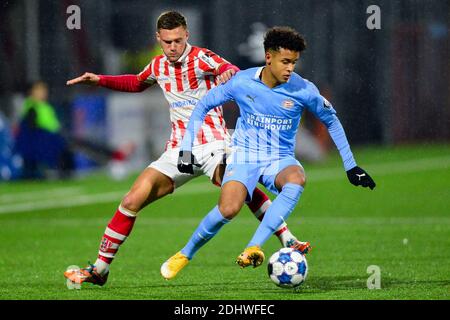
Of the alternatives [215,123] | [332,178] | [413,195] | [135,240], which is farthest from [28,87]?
[215,123]

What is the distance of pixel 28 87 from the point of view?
20.9 meters

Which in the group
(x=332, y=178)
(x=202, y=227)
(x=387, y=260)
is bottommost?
(x=332, y=178)

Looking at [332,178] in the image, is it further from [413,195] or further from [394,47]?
[394,47]

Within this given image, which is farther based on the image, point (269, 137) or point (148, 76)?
point (148, 76)

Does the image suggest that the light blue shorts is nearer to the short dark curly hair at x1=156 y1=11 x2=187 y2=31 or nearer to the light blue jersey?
the light blue jersey

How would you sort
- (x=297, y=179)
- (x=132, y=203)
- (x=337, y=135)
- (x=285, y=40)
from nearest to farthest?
(x=285, y=40) < (x=297, y=179) < (x=337, y=135) < (x=132, y=203)

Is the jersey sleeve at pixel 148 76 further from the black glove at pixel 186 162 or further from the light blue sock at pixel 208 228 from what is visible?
the light blue sock at pixel 208 228

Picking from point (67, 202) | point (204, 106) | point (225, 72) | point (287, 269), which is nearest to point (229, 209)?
point (287, 269)

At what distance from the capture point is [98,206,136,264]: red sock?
8477 millimetres

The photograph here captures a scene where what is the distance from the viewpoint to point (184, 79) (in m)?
8.73

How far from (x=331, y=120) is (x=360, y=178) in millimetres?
518

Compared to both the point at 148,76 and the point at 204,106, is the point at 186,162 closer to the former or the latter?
the point at 204,106

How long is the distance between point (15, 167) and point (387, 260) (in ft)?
37.6

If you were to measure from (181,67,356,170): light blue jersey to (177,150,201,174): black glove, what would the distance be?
0.18 feet
